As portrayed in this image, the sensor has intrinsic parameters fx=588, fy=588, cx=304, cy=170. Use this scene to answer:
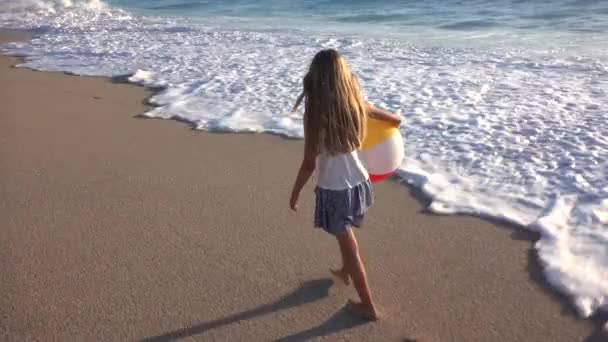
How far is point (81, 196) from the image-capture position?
4645mm

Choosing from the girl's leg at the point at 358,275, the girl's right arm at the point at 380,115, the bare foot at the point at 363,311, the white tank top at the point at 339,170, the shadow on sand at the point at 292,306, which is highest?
the girl's right arm at the point at 380,115

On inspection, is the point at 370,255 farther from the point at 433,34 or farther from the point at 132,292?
the point at 433,34

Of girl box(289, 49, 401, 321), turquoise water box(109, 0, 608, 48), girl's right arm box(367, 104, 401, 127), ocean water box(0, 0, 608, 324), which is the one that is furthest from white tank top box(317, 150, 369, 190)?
turquoise water box(109, 0, 608, 48)

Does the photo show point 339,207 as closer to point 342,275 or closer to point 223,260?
point 342,275

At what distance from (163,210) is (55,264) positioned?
3.06 feet

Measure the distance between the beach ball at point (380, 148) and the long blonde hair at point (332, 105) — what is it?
0.48 ft

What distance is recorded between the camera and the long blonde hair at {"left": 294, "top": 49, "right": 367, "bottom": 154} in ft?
9.09

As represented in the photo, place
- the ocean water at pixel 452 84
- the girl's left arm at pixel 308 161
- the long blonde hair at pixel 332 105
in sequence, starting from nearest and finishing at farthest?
the long blonde hair at pixel 332 105
the girl's left arm at pixel 308 161
the ocean water at pixel 452 84

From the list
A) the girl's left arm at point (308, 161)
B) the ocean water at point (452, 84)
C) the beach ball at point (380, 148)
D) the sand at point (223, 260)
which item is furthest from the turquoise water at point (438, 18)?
the girl's left arm at point (308, 161)

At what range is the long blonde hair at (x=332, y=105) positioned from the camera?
277cm

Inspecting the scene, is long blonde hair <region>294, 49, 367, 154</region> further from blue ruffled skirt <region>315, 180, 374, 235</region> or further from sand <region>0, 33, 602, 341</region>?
sand <region>0, 33, 602, 341</region>

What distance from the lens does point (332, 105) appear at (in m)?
2.79

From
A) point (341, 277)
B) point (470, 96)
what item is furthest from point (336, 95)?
point (470, 96)

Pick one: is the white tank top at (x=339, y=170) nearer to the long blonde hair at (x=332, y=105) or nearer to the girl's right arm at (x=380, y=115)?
the long blonde hair at (x=332, y=105)
